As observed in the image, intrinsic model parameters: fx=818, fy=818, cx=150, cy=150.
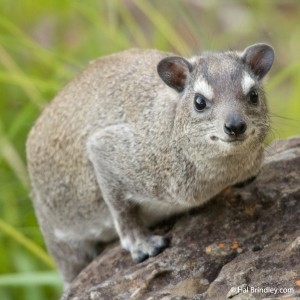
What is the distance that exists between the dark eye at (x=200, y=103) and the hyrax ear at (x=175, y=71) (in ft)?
1.42

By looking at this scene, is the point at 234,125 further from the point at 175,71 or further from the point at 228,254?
the point at 228,254

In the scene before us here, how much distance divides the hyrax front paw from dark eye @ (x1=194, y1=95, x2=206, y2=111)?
1.26m

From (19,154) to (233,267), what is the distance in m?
4.43

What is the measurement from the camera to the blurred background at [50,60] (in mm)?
9125

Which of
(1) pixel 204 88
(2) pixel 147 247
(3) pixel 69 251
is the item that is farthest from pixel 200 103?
(3) pixel 69 251

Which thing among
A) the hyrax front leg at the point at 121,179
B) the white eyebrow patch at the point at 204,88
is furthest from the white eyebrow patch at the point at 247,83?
the hyrax front leg at the point at 121,179

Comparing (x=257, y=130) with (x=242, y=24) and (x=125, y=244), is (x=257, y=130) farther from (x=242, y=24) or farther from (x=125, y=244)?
(x=242, y=24)

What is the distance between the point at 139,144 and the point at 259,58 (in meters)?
1.25

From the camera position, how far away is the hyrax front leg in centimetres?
709

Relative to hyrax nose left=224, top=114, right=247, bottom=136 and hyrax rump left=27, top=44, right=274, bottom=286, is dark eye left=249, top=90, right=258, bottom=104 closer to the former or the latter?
hyrax rump left=27, top=44, right=274, bottom=286

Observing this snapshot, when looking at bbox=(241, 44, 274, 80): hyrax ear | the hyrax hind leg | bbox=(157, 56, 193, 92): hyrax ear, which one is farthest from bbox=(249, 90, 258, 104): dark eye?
the hyrax hind leg

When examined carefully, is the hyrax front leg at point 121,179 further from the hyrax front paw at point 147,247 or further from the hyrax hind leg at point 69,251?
the hyrax hind leg at point 69,251

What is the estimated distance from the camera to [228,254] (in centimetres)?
648

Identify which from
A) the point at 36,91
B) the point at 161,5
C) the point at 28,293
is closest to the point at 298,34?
the point at 161,5
